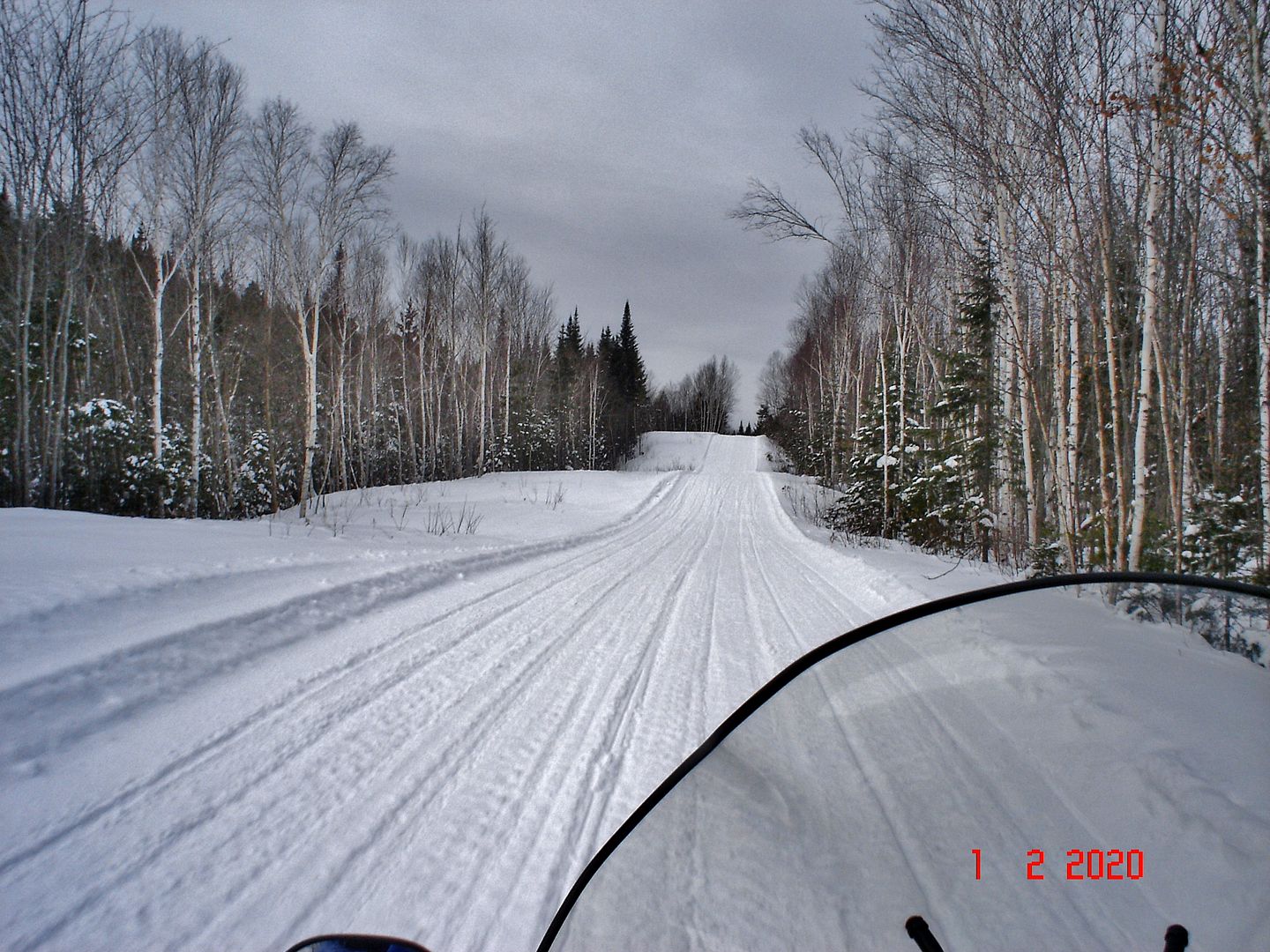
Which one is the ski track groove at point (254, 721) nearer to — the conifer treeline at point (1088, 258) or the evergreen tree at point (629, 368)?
the conifer treeline at point (1088, 258)

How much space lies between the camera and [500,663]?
3.47 metres

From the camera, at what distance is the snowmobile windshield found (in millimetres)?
534

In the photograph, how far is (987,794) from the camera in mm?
665

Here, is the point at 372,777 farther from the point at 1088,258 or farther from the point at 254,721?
the point at 1088,258

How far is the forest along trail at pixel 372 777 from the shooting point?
1.58m

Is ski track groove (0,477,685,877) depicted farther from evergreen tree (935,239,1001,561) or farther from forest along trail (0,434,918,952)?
evergreen tree (935,239,1001,561)

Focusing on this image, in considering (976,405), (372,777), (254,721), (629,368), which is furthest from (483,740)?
(629,368)

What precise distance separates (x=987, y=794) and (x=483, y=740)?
231 centimetres

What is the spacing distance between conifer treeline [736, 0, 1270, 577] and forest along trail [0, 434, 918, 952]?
13.1 ft

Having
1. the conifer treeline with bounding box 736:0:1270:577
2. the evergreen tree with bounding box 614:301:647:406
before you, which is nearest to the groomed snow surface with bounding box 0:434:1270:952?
the conifer treeline with bounding box 736:0:1270:577

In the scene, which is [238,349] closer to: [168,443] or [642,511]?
[168,443]

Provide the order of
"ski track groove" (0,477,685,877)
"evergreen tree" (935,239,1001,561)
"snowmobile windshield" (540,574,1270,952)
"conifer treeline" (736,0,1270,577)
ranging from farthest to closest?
"evergreen tree" (935,239,1001,561), "conifer treeline" (736,0,1270,577), "ski track groove" (0,477,685,877), "snowmobile windshield" (540,574,1270,952)

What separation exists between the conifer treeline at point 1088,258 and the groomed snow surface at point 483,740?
2.55 metres

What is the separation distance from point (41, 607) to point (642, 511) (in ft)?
45.1
